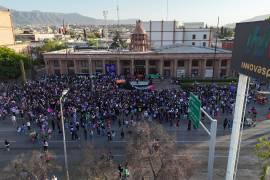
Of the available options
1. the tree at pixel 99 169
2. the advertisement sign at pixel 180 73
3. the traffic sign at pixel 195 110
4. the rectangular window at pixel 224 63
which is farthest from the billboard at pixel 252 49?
the rectangular window at pixel 224 63

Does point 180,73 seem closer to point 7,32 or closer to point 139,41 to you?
point 139,41

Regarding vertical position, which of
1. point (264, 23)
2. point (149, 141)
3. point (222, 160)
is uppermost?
point (264, 23)

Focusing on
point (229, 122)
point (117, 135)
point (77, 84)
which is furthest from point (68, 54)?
point (229, 122)

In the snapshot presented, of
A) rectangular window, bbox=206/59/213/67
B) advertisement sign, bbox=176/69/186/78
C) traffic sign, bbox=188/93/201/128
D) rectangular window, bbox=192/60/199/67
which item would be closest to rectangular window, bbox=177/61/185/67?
advertisement sign, bbox=176/69/186/78

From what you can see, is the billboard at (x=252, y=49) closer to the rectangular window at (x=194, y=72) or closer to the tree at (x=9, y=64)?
the rectangular window at (x=194, y=72)

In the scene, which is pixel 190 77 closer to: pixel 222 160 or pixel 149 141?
pixel 222 160
